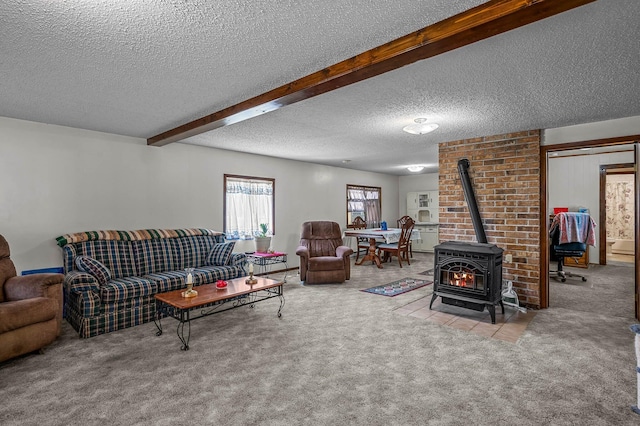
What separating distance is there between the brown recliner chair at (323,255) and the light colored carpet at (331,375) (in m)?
1.59

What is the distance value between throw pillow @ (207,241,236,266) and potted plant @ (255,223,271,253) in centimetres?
113

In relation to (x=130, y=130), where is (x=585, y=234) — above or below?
below

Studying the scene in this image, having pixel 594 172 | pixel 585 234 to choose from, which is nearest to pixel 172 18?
pixel 585 234

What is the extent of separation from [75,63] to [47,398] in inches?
89.5

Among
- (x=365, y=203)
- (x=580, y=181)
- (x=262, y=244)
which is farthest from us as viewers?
(x=365, y=203)

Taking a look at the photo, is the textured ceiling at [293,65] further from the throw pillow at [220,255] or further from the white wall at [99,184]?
the throw pillow at [220,255]

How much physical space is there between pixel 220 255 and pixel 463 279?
3198 millimetres

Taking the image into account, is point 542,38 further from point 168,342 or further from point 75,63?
point 168,342

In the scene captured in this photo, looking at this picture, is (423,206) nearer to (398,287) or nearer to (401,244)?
(401,244)

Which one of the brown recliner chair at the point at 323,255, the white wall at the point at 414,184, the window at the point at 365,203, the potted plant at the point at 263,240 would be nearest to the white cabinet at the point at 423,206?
the white wall at the point at 414,184

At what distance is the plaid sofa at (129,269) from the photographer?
3199 mm

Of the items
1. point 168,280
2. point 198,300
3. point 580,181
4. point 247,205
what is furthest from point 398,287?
point 580,181

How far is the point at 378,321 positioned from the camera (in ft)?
11.5

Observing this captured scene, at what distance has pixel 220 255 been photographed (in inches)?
181
